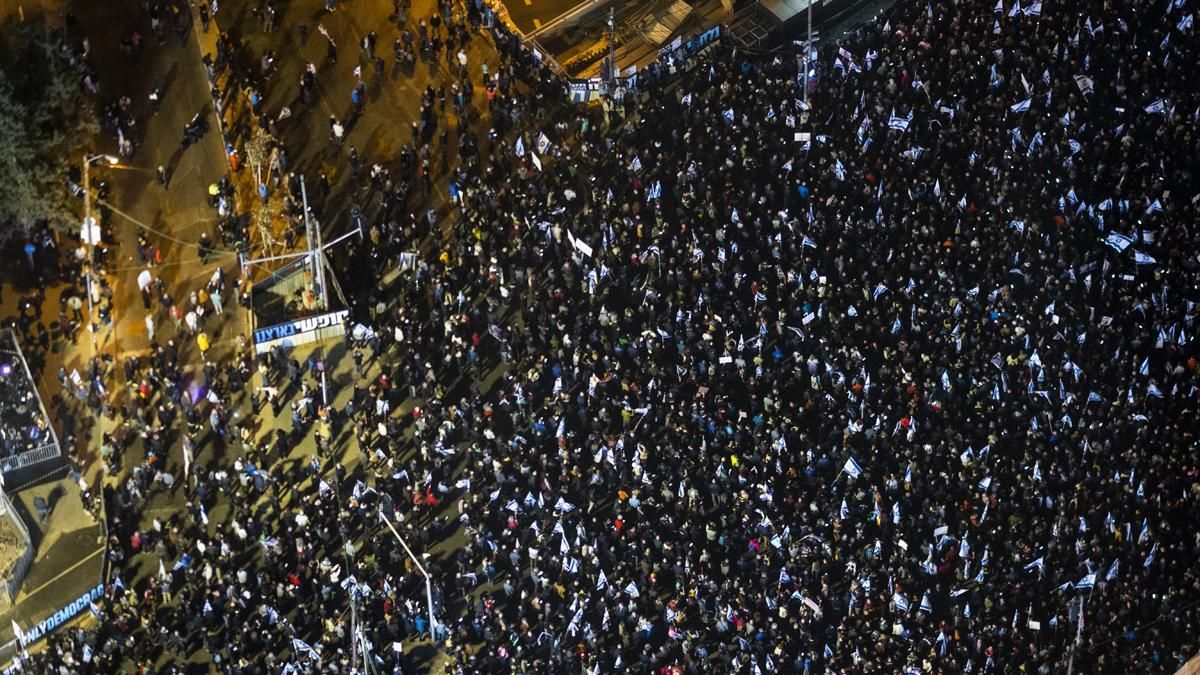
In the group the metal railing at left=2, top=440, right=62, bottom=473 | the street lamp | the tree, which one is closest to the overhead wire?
the tree

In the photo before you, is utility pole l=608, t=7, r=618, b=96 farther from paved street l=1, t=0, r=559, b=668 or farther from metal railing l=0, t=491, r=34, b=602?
metal railing l=0, t=491, r=34, b=602

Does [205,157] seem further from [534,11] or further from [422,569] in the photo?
[422,569]

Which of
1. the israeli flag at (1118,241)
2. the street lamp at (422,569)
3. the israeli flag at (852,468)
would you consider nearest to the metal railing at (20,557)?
the street lamp at (422,569)

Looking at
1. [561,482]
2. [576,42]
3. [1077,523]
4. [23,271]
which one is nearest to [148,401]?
[23,271]

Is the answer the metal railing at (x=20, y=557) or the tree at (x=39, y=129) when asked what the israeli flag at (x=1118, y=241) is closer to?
the tree at (x=39, y=129)

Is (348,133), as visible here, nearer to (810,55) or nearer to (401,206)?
(401,206)

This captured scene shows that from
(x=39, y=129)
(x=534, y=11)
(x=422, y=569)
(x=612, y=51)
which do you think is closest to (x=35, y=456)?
(x=39, y=129)
